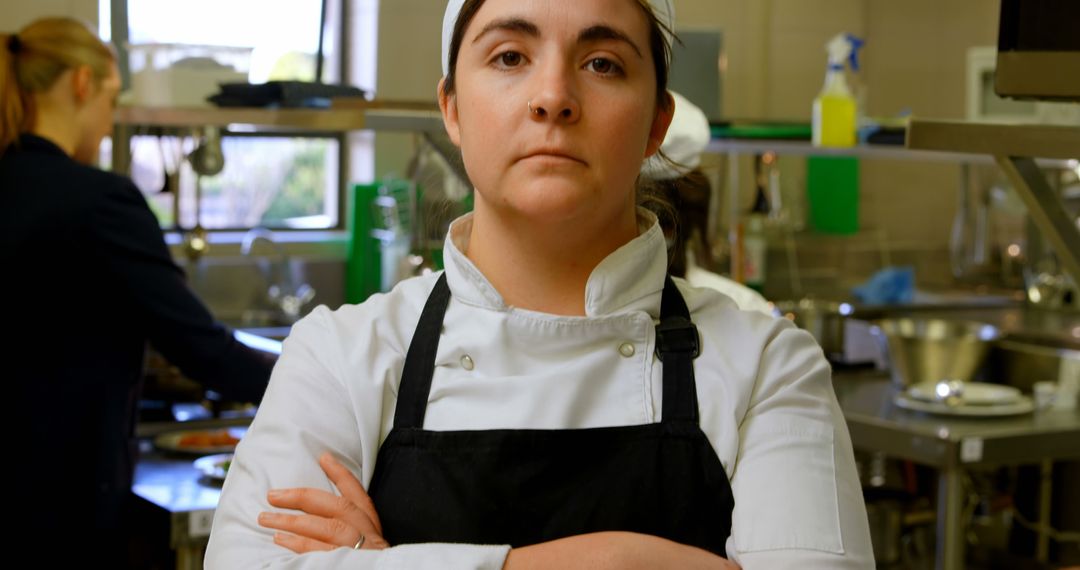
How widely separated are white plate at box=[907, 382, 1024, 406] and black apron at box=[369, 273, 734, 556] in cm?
229

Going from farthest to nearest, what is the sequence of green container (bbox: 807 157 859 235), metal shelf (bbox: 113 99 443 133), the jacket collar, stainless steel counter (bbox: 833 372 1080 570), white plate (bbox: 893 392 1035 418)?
Result: green container (bbox: 807 157 859 235), white plate (bbox: 893 392 1035 418), stainless steel counter (bbox: 833 372 1080 570), metal shelf (bbox: 113 99 443 133), the jacket collar

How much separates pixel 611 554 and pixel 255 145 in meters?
4.33

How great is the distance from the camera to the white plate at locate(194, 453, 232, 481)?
2896 millimetres

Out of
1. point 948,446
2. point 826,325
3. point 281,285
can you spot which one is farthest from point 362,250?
point 948,446

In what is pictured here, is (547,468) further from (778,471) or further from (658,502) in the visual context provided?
(778,471)

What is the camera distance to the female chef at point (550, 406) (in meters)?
1.30

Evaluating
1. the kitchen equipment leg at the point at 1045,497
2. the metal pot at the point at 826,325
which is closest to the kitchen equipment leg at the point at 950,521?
the metal pot at the point at 826,325

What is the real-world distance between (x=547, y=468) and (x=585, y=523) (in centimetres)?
7

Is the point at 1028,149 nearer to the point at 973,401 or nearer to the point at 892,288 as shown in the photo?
the point at 973,401

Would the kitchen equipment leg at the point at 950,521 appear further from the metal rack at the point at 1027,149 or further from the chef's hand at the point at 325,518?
the chef's hand at the point at 325,518

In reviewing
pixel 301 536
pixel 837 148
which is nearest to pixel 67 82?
pixel 837 148

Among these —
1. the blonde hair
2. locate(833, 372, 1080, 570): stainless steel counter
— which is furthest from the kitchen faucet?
locate(833, 372, 1080, 570): stainless steel counter

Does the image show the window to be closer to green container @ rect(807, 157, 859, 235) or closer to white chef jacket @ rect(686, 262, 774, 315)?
green container @ rect(807, 157, 859, 235)

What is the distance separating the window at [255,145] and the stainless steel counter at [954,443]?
8.59ft
